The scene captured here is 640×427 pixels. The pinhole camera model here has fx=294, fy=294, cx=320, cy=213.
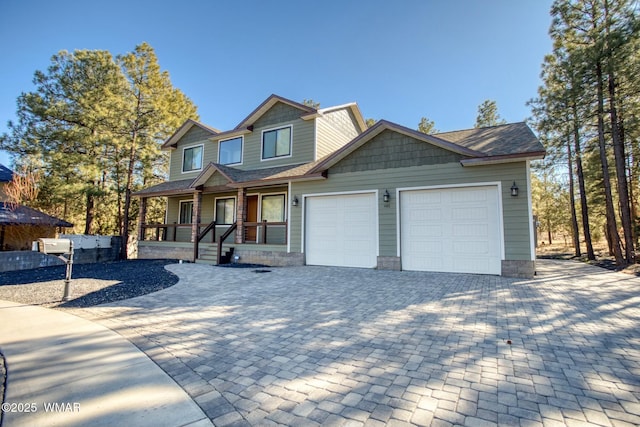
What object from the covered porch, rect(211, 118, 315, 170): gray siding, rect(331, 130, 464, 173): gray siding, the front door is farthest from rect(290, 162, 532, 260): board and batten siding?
the front door

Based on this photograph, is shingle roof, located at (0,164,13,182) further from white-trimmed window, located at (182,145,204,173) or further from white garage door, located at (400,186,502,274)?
white garage door, located at (400,186,502,274)

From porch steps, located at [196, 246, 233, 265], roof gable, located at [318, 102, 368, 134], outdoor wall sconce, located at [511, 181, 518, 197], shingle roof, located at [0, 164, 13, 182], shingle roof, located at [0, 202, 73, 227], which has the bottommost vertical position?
porch steps, located at [196, 246, 233, 265]

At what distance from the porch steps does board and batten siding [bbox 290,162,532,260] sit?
10.3ft

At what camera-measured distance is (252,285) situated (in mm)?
7402

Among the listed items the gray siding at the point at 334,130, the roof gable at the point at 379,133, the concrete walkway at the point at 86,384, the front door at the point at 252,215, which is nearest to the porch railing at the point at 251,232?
the front door at the point at 252,215

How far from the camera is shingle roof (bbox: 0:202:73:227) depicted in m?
12.6

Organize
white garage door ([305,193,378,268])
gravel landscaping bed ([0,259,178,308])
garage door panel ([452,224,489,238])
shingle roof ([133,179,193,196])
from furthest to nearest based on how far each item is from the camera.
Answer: shingle roof ([133,179,193,196]) < white garage door ([305,193,378,268]) < garage door panel ([452,224,489,238]) < gravel landscaping bed ([0,259,178,308])

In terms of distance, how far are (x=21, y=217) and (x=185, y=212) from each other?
675 cm

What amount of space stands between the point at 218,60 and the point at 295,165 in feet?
24.0

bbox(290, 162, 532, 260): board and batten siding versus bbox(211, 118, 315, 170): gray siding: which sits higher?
bbox(211, 118, 315, 170): gray siding

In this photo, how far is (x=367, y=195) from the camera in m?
10.2

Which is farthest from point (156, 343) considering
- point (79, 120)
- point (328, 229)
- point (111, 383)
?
point (79, 120)

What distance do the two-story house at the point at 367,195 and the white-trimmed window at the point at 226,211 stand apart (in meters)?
0.05

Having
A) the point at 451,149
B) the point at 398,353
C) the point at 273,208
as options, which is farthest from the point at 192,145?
the point at 398,353
